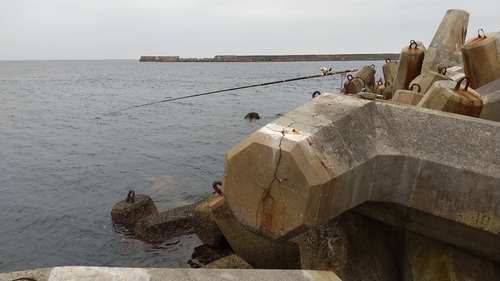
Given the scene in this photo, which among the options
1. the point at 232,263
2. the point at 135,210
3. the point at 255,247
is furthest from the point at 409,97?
the point at 135,210

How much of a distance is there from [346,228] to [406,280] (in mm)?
575

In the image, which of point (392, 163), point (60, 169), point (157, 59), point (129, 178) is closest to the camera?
point (392, 163)

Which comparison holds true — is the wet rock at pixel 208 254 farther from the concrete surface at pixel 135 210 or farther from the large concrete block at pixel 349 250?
the large concrete block at pixel 349 250

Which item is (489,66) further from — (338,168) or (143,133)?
(143,133)

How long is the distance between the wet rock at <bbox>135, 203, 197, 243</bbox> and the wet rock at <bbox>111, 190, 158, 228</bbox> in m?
0.23

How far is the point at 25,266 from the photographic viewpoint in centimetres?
578

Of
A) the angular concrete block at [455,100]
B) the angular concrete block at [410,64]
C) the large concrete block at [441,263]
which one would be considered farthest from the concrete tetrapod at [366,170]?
the angular concrete block at [410,64]

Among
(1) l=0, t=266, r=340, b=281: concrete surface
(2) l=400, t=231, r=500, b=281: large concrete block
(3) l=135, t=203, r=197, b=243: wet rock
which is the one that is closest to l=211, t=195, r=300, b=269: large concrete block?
(2) l=400, t=231, r=500, b=281: large concrete block

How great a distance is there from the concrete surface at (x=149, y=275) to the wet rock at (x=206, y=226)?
310 centimetres

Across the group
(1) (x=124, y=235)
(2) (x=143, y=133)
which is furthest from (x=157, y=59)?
(1) (x=124, y=235)

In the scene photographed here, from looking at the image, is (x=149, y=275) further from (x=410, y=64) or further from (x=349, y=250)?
(x=410, y=64)

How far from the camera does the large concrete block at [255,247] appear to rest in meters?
3.97

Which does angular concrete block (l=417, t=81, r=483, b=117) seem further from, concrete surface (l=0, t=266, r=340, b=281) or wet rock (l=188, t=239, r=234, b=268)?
wet rock (l=188, t=239, r=234, b=268)

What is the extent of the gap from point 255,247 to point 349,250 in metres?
1.59
